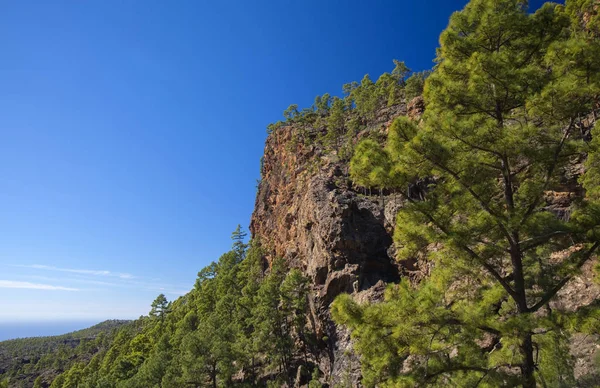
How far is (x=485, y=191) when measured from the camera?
693 centimetres

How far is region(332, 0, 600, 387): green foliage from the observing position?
607 centimetres

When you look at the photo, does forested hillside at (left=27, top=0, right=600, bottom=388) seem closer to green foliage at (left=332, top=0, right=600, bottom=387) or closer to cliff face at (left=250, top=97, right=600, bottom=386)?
green foliage at (left=332, top=0, right=600, bottom=387)

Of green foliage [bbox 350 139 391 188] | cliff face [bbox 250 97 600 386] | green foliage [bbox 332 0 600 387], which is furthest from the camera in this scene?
cliff face [bbox 250 97 600 386]

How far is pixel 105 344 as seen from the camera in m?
92.1

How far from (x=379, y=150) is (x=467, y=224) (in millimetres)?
2455

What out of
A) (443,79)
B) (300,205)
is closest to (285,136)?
(300,205)

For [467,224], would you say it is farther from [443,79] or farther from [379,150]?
[443,79]

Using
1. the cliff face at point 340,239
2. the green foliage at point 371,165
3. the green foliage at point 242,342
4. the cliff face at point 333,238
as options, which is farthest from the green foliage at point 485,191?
the green foliage at point 242,342

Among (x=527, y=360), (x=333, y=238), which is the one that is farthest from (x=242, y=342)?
(x=527, y=360)

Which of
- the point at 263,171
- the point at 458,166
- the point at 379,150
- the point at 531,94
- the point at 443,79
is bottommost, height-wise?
the point at 458,166

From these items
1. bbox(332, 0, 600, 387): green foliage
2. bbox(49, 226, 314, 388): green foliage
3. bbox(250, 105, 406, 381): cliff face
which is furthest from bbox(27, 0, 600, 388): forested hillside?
bbox(49, 226, 314, 388): green foliage

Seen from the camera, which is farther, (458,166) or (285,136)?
(285,136)

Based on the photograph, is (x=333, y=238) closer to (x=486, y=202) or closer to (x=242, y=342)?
(x=242, y=342)

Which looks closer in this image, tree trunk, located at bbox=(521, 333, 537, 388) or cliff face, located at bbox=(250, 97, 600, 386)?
tree trunk, located at bbox=(521, 333, 537, 388)
